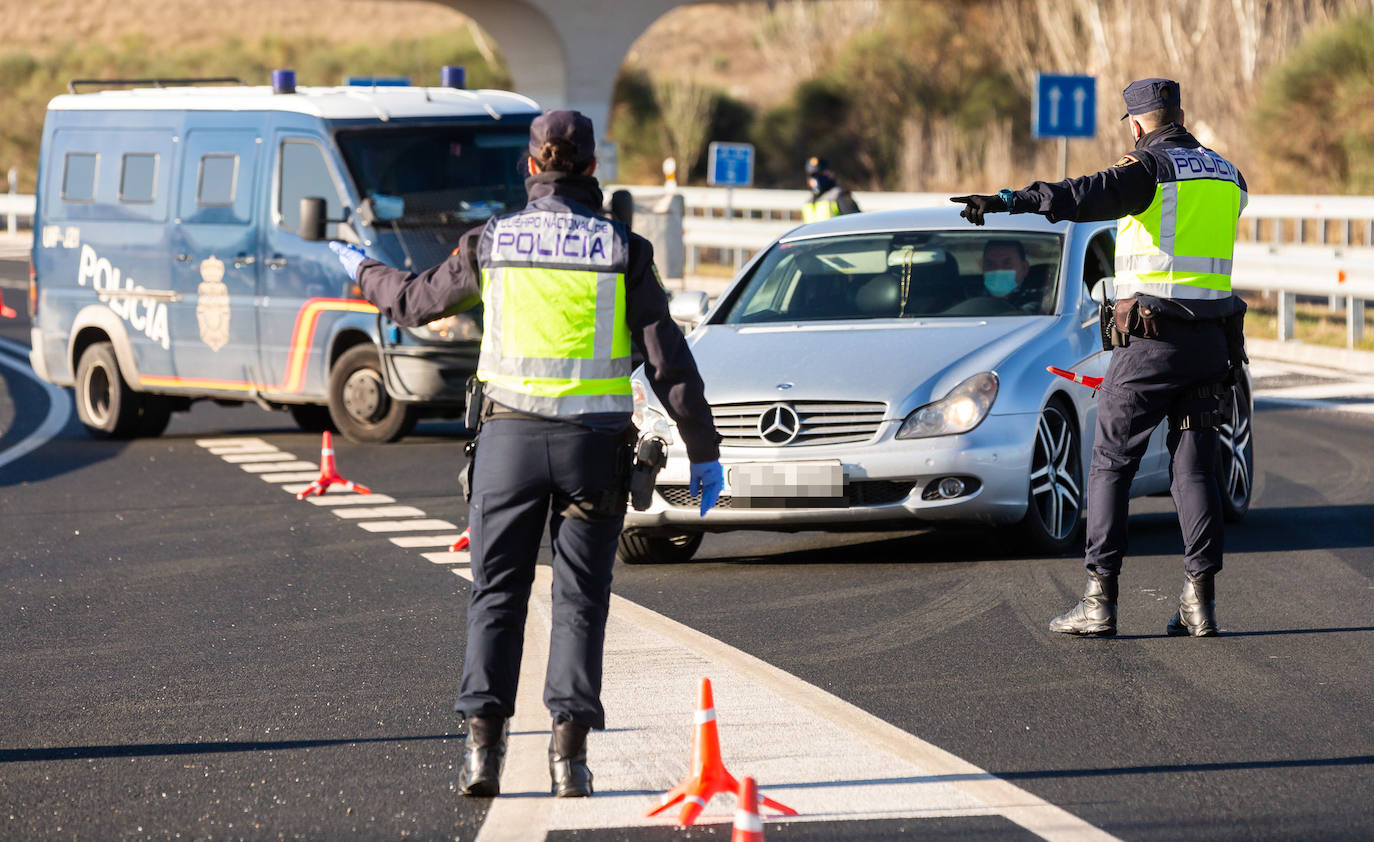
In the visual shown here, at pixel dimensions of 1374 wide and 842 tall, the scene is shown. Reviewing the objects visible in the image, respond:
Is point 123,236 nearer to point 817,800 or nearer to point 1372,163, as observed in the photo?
point 817,800

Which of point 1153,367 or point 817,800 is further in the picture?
point 1153,367

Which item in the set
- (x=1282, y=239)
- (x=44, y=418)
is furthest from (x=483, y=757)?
(x=1282, y=239)

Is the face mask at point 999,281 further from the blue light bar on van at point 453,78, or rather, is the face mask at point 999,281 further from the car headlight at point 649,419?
the blue light bar on van at point 453,78

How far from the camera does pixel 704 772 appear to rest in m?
5.28

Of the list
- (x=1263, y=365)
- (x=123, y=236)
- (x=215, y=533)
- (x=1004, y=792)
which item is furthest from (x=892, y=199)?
(x=1004, y=792)

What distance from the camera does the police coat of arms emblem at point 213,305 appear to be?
14.6m

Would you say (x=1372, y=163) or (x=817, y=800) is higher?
(x=1372, y=163)

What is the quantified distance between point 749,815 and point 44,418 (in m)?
13.9

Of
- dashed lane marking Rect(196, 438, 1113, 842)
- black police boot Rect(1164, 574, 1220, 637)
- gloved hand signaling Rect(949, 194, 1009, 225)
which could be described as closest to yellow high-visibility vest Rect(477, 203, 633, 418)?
dashed lane marking Rect(196, 438, 1113, 842)

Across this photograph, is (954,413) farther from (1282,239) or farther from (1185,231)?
(1282,239)

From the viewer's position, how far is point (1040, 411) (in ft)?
30.2

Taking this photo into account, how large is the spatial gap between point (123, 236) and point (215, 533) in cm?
490

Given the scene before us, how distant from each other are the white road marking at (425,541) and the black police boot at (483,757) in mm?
4826

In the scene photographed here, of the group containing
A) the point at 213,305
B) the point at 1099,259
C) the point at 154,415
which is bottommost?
the point at 154,415
